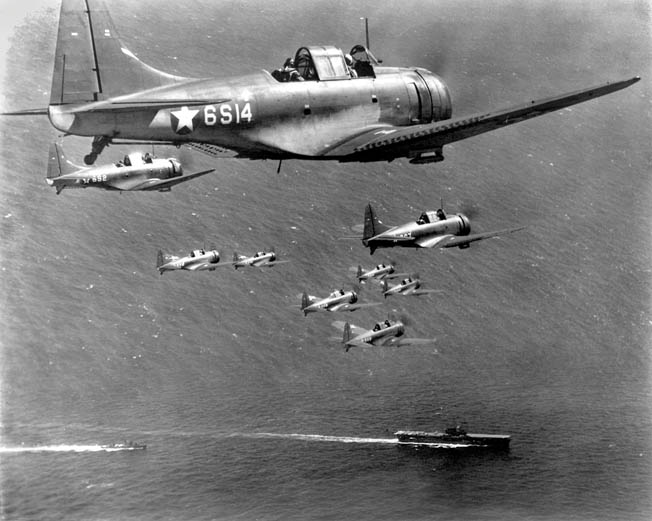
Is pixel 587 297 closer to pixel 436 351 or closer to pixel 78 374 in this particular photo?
pixel 436 351

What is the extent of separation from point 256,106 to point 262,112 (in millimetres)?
305

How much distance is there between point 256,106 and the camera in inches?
1291

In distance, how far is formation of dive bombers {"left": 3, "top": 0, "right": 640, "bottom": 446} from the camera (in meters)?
31.0

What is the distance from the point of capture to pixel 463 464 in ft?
272

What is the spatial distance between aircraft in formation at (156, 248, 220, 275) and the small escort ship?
32.1m

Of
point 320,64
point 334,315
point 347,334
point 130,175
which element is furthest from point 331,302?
point 320,64

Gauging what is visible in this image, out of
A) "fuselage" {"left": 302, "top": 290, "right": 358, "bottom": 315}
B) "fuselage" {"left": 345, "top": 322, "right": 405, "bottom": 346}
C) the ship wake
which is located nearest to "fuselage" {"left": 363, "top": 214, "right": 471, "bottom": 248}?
"fuselage" {"left": 302, "top": 290, "right": 358, "bottom": 315}

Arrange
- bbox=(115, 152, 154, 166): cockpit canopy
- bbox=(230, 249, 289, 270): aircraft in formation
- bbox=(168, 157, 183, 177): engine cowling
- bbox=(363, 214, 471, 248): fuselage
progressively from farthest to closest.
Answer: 1. bbox=(230, 249, 289, 270): aircraft in formation
2. bbox=(363, 214, 471, 248): fuselage
3. bbox=(168, 157, 183, 177): engine cowling
4. bbox=(115, 152, 154, 166): cockpit canopy

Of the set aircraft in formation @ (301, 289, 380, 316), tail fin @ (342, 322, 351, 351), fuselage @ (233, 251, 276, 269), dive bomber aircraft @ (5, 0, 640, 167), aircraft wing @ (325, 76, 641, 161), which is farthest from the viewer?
tail fin @ (342, 322, 351, 351)

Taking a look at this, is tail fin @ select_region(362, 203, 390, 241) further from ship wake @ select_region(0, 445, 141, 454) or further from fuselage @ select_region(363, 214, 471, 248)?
ship wake @ select_region(0, 445, 141, 454)

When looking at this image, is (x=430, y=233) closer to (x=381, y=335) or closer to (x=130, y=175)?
(x=130, y=175)

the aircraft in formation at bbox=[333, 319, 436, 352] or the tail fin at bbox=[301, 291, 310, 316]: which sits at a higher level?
A: the tail fin at bbox=[301, 291, 310, 316]

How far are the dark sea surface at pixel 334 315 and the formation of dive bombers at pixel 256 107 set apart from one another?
13.8 metres

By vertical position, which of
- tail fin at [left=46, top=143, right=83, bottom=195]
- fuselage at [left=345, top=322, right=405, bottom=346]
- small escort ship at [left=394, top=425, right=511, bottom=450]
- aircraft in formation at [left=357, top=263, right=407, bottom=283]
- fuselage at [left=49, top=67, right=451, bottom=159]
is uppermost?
tail fin at [left=46, top=143, right=83, bottom=195]
